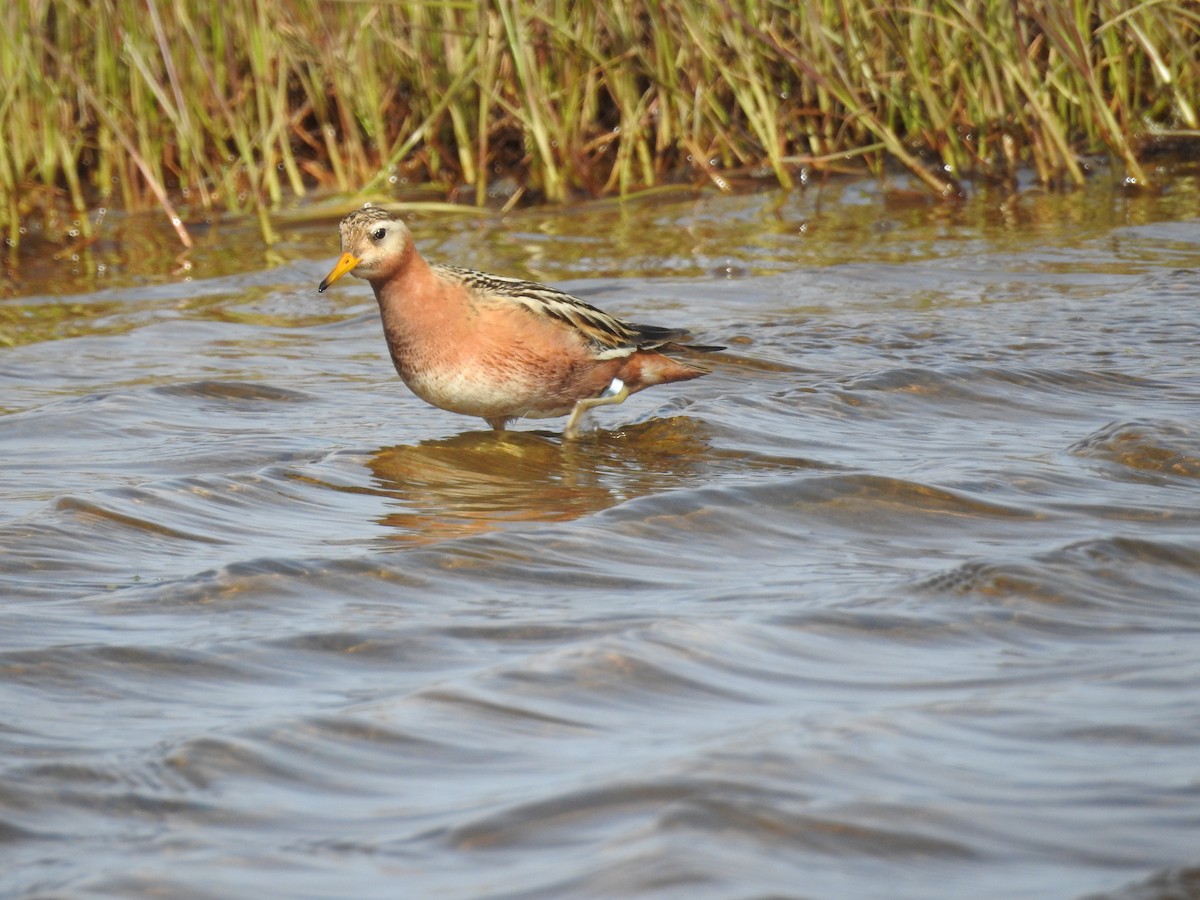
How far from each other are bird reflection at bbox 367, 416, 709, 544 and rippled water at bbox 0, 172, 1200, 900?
1.0 inches

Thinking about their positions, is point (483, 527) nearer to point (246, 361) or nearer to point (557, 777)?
point (557, 777)

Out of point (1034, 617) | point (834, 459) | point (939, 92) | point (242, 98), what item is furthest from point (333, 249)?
point (1034, 617)

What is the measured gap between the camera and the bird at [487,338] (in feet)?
21.4

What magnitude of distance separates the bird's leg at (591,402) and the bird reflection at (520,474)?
0.07 metres

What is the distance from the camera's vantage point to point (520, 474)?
247 inches

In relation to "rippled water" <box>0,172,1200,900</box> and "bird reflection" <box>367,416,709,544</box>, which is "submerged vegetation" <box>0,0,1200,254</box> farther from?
"bird reflection" <box>367,416,709,544</box>

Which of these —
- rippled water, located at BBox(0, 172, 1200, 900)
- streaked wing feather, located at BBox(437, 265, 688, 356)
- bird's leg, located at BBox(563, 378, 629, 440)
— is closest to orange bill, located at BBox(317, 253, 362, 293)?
streaked wing feather, located at BBox(437, 265, 688, 356)

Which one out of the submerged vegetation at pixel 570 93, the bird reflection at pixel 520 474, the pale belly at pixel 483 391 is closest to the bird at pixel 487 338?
the pale belly at pixel 483 391

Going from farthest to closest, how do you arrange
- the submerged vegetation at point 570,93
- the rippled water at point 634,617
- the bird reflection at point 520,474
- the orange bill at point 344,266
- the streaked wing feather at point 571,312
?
the submerged vegetation at point 570,93, the streaked wing feather at point 571,312, the orange bill at point 344,266, the bird reflection at point 520,474, the rippled water at point 634,617

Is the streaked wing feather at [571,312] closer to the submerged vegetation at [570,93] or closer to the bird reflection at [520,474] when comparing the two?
the bird reflection at [520,474]

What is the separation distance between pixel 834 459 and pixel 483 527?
1327 millimetres

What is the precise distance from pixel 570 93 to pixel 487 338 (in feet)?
17.2

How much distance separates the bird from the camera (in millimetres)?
6520

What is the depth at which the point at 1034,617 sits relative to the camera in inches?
164
